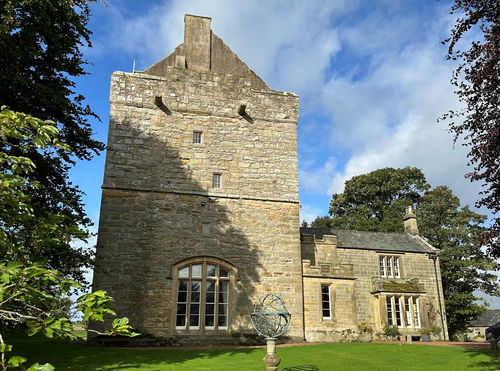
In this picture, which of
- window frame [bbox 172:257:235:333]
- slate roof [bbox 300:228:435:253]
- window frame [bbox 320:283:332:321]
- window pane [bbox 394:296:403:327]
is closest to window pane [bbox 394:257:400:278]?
slate roof [bbox 300:228:435:253]

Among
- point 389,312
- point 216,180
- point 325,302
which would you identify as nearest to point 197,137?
point 216,180

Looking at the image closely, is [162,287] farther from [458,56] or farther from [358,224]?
[358,224]

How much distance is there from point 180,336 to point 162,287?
202 cm

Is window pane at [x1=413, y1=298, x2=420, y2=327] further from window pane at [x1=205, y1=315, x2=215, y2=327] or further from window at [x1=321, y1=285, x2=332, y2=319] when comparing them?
window pane at [x1=205, y1=315, x2=215, y2=327]

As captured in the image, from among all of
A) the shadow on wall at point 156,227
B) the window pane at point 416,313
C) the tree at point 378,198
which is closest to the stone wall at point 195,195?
the shadow on wall at point 156,227

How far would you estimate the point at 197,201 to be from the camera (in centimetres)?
1745

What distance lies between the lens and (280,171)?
19016mm

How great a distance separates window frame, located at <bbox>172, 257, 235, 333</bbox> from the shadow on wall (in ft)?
0.62

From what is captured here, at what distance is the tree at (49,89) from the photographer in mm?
10562

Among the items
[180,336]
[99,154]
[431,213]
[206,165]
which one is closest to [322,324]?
[180,336]

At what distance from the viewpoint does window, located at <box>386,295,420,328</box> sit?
2128cm

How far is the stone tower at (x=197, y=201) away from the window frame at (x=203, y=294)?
42 mm

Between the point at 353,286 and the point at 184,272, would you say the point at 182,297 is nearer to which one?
the point at 184,272

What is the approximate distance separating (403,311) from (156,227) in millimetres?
14093
